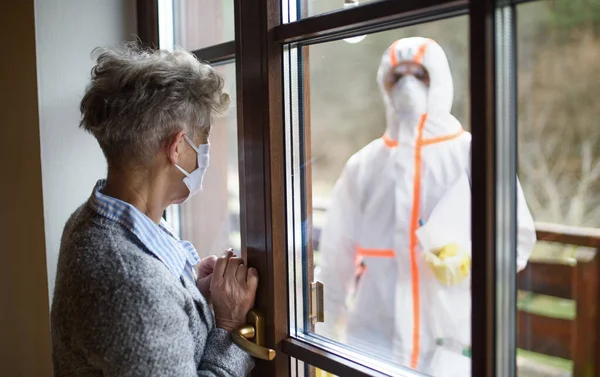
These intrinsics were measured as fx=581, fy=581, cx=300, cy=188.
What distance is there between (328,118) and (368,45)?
20 cm

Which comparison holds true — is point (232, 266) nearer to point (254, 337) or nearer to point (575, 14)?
point (254, 337)

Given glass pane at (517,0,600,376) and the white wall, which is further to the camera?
the white wall

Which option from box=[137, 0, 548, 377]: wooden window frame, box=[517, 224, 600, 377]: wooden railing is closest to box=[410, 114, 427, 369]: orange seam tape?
box=[137, 0, 548, 377]: wooden window frame

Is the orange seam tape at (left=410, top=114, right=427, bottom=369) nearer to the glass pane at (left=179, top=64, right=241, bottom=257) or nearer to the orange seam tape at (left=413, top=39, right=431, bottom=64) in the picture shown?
the orange seam tape at (left=413, top=39, right=431, bottom=64)

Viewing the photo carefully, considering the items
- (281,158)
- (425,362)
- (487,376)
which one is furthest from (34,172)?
(487,376)

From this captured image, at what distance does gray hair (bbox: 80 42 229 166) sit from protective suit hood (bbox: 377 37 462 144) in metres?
0.38

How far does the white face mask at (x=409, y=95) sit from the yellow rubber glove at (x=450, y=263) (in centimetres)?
29

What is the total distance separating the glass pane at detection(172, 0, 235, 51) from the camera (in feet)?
4.84

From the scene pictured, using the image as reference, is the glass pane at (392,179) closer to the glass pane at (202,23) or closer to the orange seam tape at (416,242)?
the orange seam tape at (416,242)

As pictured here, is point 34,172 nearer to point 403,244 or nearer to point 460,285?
point 403,244

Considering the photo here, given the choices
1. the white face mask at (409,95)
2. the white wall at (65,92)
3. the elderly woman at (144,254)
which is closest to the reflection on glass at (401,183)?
the white face mask at (409,95)

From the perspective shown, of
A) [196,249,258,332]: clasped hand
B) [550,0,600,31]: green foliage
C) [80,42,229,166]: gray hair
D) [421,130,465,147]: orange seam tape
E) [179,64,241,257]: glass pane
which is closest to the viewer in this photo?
[550,0,600,31]: green foliage

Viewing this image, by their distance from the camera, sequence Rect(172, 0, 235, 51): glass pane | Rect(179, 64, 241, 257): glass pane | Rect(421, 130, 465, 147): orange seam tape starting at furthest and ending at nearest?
Answer: 1. Rect(179, 64, 241, 257): glass pane
2. Rect(172, 0, 235, 51): glass pane
3. Rect(421, 130, 465, 147): orange seam tape

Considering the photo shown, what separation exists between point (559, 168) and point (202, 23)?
108cm
